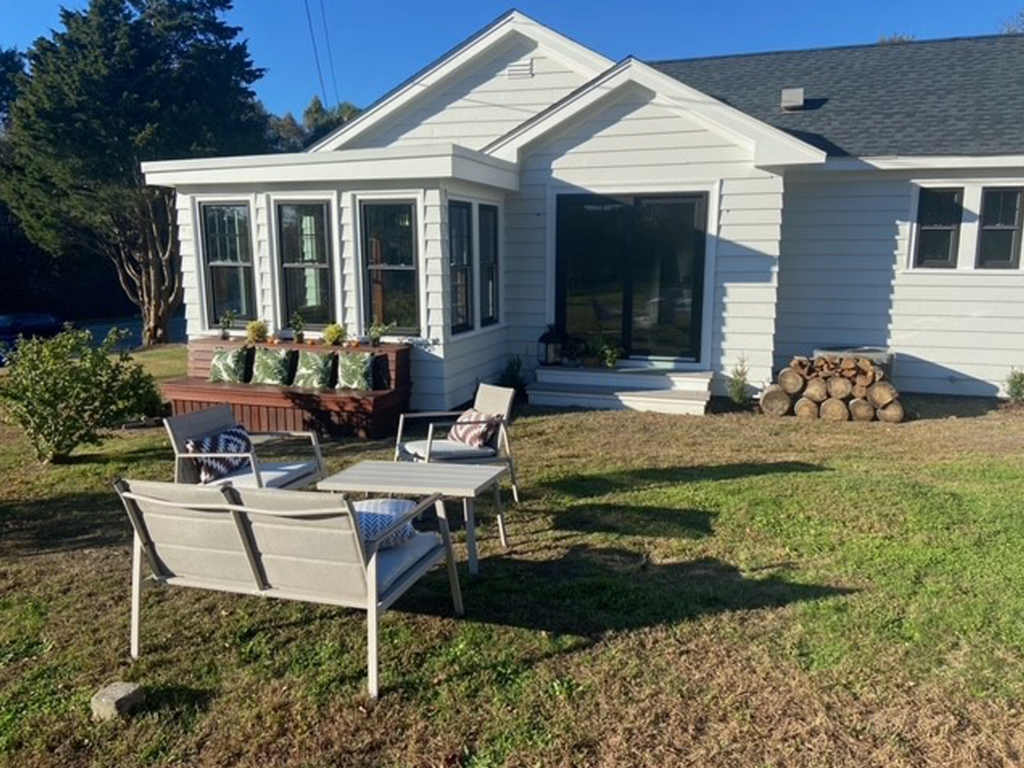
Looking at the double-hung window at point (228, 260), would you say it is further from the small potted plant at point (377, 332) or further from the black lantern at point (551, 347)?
the black lantern at point (551, 347)

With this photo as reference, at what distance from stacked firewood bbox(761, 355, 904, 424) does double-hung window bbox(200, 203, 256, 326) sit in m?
6.22

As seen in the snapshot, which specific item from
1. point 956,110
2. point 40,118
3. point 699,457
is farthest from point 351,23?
point 699,457

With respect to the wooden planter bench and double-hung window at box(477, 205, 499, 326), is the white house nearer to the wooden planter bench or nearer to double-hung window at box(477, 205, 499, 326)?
double-hung window at box(477, 205, 499, 326)

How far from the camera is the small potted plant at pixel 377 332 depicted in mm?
8336

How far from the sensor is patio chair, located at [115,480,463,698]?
3096 mm

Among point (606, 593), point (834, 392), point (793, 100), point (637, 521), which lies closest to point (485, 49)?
point (793, 100)

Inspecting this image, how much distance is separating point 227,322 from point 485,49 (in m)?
5.28

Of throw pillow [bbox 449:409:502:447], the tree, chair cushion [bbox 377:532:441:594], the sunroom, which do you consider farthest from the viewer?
the tree

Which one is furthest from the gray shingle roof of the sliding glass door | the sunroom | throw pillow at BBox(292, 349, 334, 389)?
throw pillow at BBox(292, 349, 334, 389)

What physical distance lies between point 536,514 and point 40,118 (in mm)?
17691

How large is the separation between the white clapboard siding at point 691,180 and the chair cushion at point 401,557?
6365 millimetres

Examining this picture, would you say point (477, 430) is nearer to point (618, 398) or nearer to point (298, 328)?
point (618, 398)

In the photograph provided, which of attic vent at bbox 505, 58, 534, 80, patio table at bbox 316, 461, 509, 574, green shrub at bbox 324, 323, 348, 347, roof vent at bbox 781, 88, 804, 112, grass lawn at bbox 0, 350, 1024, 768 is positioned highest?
attic vent at bbox 505, 58, 534, 80

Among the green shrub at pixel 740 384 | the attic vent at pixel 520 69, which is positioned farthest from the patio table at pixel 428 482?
the attic vent at pixel 520 69
